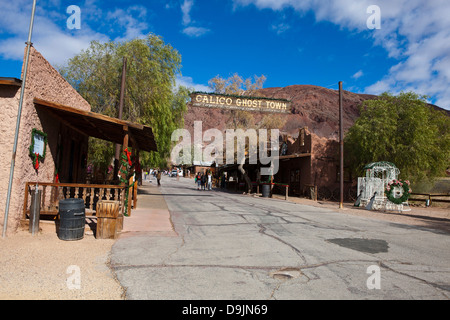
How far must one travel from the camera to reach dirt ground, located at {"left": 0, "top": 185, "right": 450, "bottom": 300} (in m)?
3.82

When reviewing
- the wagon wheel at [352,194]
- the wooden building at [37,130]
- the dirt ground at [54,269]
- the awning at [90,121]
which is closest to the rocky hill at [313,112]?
the wagon wheel at [352,194]

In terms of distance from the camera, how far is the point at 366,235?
8.34 m

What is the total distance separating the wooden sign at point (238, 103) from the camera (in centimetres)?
1707

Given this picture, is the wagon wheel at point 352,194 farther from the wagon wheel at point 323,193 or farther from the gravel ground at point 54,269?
the gravel ground at point 54,269

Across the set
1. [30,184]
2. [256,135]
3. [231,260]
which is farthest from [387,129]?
[30,184]

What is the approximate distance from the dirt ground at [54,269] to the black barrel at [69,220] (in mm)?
165

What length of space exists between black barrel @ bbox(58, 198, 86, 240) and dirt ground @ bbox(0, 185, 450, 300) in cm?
17

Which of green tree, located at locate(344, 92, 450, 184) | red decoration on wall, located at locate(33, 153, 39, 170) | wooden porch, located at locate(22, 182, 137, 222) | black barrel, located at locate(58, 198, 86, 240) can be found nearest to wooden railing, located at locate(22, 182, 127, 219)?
wooden porch, located at locate(22, 182, 137, 222)

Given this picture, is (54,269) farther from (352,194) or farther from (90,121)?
(352,194)

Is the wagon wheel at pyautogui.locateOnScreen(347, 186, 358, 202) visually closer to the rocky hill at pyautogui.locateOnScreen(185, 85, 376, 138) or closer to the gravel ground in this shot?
the gravel ground

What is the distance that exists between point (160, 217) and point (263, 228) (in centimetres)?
384

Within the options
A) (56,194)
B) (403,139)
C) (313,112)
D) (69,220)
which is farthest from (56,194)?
(313,112)

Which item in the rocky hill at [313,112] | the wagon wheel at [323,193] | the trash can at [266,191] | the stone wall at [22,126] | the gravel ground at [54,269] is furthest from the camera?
the rocky hill at [313,112]
